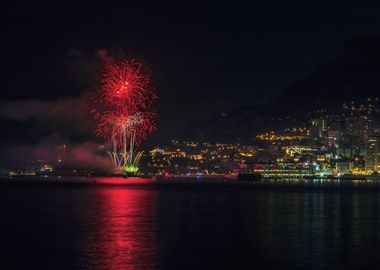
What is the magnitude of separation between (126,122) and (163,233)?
57.1 m

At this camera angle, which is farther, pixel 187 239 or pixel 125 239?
pixel 187 239

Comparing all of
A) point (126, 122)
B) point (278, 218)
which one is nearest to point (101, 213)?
point (278, 218)

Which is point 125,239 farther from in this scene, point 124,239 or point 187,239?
point 187,239

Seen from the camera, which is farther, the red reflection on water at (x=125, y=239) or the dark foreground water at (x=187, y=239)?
the dark foreground water at (x=187, y=239)

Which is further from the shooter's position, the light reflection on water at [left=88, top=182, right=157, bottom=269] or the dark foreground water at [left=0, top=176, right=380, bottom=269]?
the dark foreground water at [left=0, top=176, right=380, bottom=269]

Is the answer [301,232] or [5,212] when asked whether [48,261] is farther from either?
[5,212]

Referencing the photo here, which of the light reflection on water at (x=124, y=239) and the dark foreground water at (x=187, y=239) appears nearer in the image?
the light reflection on water at (x=124, y=239)

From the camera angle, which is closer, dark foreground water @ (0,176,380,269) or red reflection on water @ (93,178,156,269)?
red reflection on water @ (93,178,156,269)

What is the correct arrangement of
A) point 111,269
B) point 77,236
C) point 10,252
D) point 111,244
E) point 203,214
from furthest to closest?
point 203,214
point 77,236
point 111,244
point 10,252
point 111,269

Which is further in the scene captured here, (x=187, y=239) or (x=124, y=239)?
(x=187, y=239)

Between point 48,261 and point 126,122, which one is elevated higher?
point 126,122

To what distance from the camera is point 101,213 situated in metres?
49.9

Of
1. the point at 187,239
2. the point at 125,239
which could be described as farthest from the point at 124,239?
the point at 187,239

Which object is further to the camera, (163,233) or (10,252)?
(163,233)
